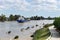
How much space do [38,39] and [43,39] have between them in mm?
688

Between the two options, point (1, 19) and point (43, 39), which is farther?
point (1, 19)

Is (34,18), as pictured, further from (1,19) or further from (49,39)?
(49,39)

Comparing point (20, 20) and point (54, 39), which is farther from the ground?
point (54, 39)

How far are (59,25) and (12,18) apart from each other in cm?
13059

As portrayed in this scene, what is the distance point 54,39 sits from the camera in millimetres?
20828

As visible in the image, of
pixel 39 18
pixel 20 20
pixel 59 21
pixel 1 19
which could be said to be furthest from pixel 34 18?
pixel 59 21

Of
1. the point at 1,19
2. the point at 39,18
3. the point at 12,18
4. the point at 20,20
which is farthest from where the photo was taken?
the point at 39,18

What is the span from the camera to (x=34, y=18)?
584 ft

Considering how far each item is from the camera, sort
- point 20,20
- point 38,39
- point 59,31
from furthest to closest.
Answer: point 20,20
point 59,31
point 38,39

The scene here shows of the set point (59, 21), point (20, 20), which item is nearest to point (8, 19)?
point (20, 20)

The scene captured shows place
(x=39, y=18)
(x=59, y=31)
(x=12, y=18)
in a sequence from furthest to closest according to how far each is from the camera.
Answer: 1. (x=39, y=18)
2. (x=12, y=18)
3. (x=59, y=31)

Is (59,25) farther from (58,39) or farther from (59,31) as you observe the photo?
(58,39)

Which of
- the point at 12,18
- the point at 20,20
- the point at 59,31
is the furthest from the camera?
the point at 12,18

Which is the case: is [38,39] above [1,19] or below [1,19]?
above
